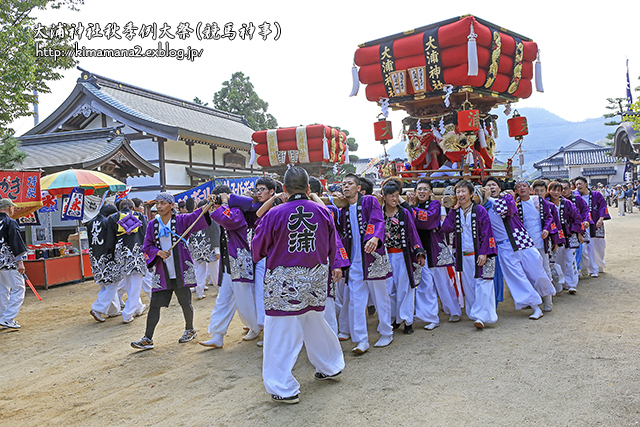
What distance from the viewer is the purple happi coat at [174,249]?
5.14 metres

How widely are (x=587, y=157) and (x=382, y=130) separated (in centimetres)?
3851

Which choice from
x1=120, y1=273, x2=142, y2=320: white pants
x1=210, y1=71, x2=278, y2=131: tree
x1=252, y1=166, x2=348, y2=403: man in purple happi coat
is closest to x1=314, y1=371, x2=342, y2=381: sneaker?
x1=252, y1=166, x2=348, y2=403: man in purple happi coat

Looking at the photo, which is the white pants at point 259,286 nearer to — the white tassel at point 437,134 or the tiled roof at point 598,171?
the white tassel at point 437,134

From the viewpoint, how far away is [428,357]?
4.23 metres

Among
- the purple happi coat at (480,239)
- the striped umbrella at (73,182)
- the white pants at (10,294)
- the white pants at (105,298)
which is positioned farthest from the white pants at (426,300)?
the striped umbrella at (73,182)

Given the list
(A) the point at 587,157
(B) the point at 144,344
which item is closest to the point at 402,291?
(B) the point at 144,344

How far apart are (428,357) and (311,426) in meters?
1.62

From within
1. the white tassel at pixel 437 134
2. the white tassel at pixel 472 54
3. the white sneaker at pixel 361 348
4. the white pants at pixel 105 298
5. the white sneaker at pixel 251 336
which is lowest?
the white sneaker at pixel 251 336

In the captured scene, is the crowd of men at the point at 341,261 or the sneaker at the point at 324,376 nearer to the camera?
the crowd of men at the point at 341,261

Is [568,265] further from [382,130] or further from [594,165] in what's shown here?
[594,165]

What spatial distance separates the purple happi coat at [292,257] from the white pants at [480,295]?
2329 millimetres

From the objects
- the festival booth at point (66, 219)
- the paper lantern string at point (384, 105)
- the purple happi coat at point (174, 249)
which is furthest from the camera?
the festival booth at point (66, 219)

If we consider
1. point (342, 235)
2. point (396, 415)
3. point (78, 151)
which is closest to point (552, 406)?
point (396, 415)

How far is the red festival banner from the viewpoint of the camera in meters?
8.96
